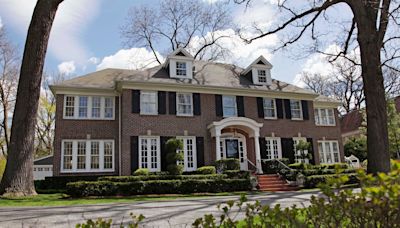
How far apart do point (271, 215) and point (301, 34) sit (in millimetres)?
12950

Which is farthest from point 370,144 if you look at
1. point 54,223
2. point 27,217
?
point 27,217

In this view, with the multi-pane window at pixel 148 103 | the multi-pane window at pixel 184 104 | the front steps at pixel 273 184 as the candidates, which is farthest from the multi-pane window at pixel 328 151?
the multi-pane window at pixel 148 103

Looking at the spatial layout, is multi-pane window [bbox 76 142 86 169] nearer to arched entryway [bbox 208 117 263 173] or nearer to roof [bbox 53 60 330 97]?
roof [bbox 53 60 330 97]

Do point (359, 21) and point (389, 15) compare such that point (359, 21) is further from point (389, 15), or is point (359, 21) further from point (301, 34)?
point (301, 34)

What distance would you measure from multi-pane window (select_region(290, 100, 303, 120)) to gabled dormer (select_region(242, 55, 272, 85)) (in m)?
2.21

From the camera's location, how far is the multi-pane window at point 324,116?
76.3ft

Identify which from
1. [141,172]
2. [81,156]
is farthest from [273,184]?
[81,156]

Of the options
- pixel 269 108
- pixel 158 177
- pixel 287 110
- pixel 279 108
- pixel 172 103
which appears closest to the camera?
pixel 158 177

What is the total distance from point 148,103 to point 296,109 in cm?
1036

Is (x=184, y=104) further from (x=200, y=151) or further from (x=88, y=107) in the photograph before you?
(x=88, y=107)

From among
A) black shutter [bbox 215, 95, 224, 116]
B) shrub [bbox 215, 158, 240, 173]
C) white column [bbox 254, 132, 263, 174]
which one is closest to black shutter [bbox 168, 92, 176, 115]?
black shutter [bbox 215, 95, 224, 116]

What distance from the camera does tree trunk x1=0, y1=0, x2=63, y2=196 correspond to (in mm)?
11992

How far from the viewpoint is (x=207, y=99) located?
A: 19.3m

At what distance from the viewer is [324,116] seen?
23.6 metres
